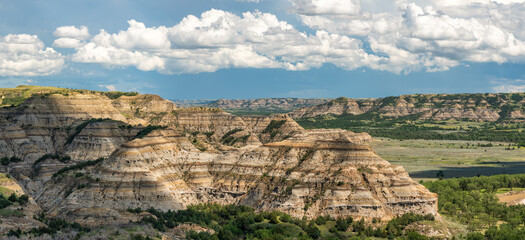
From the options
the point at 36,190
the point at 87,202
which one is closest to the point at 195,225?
the point at 87,202

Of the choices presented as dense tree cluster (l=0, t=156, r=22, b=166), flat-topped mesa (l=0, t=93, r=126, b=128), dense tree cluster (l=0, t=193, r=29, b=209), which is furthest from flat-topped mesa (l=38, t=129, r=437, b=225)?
flat-topped mesa (l=0, t=93, r=126, b=128)

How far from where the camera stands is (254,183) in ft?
361

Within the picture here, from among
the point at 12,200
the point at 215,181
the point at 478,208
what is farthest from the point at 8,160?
the point at 478,208

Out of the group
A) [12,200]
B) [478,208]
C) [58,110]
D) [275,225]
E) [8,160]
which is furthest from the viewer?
[58,110]

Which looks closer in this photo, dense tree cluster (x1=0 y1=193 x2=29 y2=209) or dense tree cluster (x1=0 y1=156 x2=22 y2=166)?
dense tree cluster (x1=0 y1=193 x2=29 y2=209)

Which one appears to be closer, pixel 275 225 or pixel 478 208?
pixel 275 225

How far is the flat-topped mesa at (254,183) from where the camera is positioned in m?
95.9

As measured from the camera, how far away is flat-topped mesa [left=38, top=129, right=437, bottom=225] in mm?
95875

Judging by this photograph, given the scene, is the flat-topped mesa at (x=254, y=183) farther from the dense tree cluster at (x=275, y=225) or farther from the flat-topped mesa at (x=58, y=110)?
the flat-topped mesa at (x=58, y=110)

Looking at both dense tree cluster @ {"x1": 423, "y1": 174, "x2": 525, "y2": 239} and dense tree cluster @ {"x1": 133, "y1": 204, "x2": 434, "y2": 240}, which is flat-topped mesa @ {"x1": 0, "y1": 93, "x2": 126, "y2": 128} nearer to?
dense tree cluster @ {"x1": 133, "y1": 204, "x2": 434, "y2": 240}

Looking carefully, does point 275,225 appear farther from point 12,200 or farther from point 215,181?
point 12,200

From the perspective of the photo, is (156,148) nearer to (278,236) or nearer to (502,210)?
(278,236)

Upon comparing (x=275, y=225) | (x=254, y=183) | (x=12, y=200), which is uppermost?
(x=254, y=183)

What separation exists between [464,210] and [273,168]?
3989 centimetres
